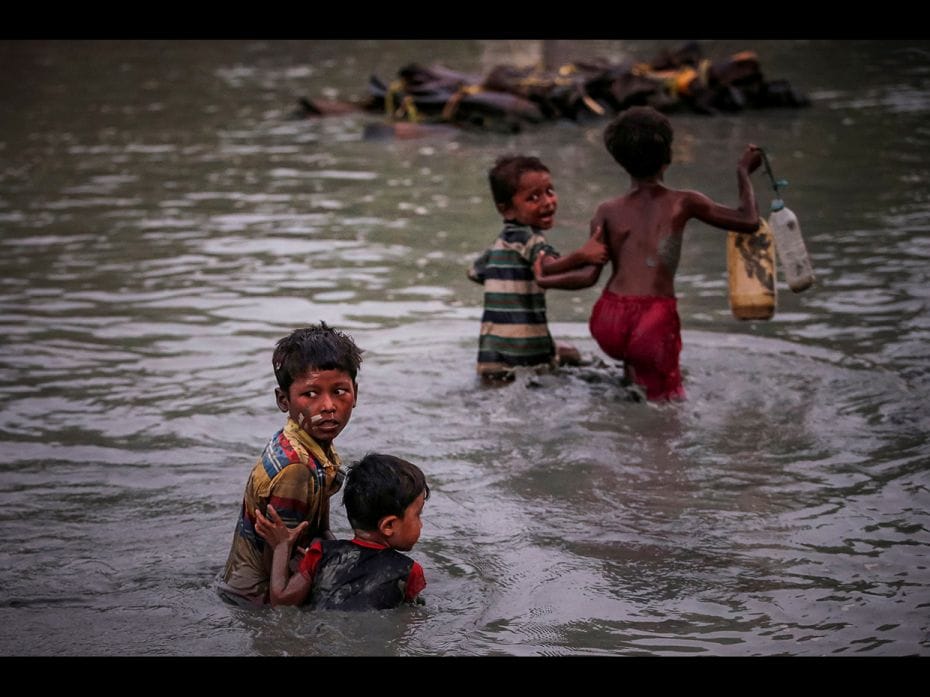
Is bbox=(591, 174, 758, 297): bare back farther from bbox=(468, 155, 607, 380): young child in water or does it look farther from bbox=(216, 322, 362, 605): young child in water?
bbox=(216, 322, 362, 605): young child in water

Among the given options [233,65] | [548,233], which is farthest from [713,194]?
[233,65]

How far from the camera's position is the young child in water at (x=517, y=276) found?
636 centimetres

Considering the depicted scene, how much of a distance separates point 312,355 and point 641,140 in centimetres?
244

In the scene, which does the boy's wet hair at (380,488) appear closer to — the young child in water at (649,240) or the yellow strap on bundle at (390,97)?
the young child in water at (649,240)

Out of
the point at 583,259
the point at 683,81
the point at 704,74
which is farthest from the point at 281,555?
the point at 704,74

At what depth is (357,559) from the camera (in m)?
4.04

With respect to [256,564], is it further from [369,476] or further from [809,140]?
[809,140]

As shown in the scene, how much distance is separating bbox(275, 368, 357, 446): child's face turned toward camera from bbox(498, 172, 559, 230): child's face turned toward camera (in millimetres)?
2456

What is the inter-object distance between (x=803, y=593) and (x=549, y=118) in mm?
9121

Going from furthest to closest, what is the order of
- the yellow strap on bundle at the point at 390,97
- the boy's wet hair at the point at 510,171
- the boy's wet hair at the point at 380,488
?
1. the yellow strap on bundle at the point at 390,97
2. the boy's wet hair at the point at 510,171
3. the boy's wet hair at the point at 380,488

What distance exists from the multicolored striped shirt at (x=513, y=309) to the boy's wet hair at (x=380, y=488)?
251cm

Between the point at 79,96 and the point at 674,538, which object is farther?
the point at 79,96

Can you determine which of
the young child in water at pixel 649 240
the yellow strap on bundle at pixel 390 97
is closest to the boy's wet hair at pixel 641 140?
the young child in water at pixel 649 240

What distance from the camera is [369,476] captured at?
3.93 meters
